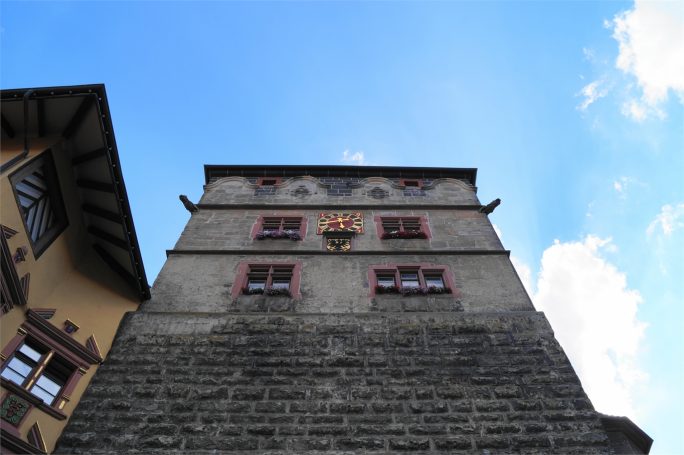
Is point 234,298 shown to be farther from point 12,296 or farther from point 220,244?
point 12,296

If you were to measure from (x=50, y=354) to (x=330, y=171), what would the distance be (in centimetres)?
1100

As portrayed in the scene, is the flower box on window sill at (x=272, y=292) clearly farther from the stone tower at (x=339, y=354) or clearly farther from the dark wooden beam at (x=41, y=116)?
the dark wooden beam at (x=41, y=116)

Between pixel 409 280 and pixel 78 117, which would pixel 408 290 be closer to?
pixel 409 280

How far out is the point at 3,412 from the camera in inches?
286

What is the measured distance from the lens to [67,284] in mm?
9641

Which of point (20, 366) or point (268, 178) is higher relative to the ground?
point (268, 178)

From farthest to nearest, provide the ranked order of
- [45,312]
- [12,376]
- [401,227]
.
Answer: [401,227] → [45,312] → [12,376]

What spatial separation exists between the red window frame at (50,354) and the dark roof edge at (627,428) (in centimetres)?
852

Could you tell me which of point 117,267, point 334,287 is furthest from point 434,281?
point 117,267

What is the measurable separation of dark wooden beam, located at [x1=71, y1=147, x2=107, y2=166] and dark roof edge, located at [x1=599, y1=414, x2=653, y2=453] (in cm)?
969

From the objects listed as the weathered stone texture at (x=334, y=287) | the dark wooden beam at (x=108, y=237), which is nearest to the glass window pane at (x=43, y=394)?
the weathered stone texture at (x=334, y=287)

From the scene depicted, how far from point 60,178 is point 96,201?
934 millimetres

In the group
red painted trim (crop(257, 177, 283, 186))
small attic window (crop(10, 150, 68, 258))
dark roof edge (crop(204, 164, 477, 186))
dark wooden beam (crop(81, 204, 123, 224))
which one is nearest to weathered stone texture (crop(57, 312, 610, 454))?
dark wooden beam (crop(81, 204, 123, 224))

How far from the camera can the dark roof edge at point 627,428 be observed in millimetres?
8328
